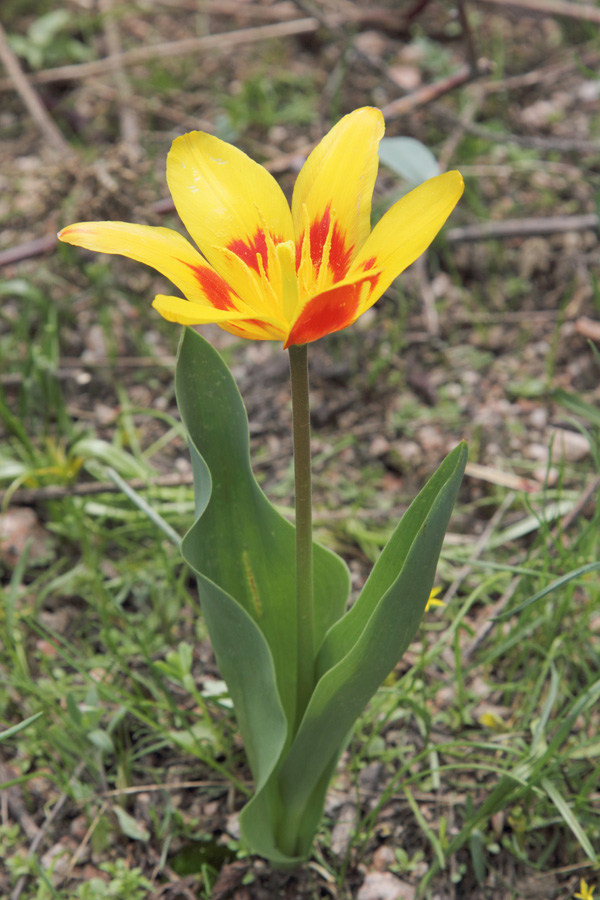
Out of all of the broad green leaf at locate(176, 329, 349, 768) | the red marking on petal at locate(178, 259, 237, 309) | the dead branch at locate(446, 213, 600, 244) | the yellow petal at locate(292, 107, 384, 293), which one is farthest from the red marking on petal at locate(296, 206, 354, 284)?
the dead branch at locate(446, 213, 600, 244)

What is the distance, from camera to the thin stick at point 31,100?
3.06 metres

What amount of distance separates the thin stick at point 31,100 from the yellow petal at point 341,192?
A: 7.03ft

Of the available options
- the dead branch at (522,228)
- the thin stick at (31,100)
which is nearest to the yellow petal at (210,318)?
the dead branch at (522,228)

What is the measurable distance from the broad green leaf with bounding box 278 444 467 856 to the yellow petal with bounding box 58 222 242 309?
1.21 ft

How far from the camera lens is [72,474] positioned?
7.04ft

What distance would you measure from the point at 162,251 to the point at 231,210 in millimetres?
175

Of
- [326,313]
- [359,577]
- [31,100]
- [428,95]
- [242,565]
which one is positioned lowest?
[359,577]

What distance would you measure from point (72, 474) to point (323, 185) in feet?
4.24

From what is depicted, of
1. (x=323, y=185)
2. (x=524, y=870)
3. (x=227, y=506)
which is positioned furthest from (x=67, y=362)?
(x=524, y=870)

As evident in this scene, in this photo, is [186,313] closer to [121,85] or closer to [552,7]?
[121,85]

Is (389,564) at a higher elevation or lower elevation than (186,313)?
lower

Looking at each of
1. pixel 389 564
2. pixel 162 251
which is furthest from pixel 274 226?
pixel 389 564

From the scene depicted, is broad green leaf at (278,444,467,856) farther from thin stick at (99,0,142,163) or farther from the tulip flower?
thin stick at (99,0,142,163)

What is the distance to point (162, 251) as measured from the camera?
38.9 inches
